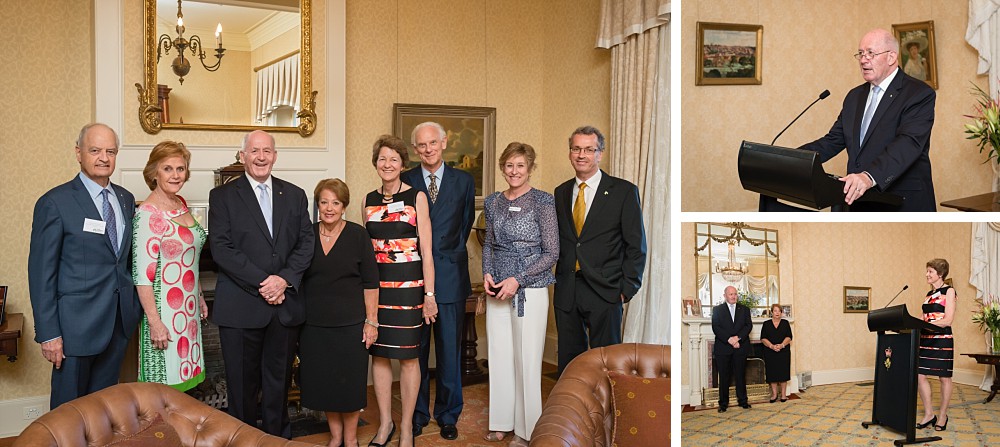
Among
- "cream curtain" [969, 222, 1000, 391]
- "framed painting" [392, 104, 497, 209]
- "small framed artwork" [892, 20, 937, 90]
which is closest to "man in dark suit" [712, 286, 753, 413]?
"cream curtain" [969, 222, 1000, 391]

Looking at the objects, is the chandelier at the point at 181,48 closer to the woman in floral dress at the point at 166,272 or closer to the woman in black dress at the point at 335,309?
the woman in floral dress at the point at 166,272

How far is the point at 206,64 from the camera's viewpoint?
4.99 m

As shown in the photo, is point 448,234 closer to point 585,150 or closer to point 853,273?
point 585,150

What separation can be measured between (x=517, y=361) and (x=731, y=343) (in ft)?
11.6

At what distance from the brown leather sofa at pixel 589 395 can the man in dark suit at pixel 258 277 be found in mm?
1406

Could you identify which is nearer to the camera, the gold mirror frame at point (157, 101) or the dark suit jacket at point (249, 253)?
the dark suit jacket at point (249, 253)

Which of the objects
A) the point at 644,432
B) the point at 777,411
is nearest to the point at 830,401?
the point at 777,411

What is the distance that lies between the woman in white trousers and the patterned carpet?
331cm

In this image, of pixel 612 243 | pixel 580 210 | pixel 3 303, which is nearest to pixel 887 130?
pixel 612 243

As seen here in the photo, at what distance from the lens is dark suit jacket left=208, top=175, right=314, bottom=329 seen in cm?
369

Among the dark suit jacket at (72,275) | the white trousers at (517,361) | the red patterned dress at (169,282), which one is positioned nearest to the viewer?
the dark suit jacket at (72,275)

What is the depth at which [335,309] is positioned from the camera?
3.95 metres

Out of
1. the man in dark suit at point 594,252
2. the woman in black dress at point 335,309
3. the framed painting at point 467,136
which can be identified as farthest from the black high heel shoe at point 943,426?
the framed painting at point 467,136

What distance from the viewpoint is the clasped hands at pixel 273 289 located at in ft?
12.1
